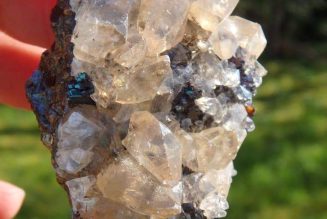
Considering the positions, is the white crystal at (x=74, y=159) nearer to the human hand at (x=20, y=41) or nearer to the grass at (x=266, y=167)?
the human hand at (x=20, y=41)

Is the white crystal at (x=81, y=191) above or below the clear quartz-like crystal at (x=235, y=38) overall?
below

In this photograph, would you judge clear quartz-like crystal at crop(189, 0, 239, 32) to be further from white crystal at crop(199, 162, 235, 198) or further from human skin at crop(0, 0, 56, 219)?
human skin at crop(0, 0, 56, 219)

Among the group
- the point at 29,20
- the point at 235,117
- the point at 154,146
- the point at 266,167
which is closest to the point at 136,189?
the point at 154,146

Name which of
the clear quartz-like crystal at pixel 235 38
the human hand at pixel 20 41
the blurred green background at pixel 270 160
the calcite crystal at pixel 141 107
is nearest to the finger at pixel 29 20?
the human hand at pixel 20 41

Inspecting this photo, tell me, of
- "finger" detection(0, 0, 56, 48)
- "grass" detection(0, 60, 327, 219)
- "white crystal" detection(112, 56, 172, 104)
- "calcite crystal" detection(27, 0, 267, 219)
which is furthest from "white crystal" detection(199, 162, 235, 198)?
"grass" detection(0, 60, 327, 219)

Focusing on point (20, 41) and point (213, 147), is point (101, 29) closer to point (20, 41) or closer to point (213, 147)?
point (213, 147)

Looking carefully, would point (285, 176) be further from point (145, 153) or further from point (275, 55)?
point (275, 55)

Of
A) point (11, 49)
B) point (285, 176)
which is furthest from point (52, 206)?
point (11, 49)
